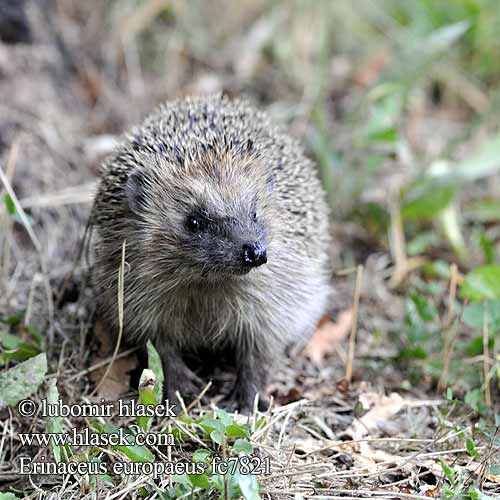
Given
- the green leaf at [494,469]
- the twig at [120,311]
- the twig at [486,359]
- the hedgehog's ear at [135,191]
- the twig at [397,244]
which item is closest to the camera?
the green leaf at [494,469]

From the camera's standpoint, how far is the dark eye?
12.7 feet

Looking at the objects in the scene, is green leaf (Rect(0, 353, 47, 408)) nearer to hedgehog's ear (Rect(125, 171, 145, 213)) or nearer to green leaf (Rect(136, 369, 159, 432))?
green leaf (Rect(136, 369, 159, 432))

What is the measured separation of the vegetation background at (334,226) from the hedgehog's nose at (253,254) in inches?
31.6

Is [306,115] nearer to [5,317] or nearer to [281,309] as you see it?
[281,309]

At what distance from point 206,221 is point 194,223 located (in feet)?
0.32

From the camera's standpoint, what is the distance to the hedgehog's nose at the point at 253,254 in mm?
3631

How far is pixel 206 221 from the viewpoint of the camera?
3.82m

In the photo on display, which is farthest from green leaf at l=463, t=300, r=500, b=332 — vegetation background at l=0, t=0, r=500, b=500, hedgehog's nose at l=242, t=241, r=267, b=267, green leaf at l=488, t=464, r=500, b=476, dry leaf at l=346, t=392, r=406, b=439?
hedgehog's nose at l=242, t=241, r=267, b=267

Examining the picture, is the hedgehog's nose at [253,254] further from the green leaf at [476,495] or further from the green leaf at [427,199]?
the green leaf at [427,199]

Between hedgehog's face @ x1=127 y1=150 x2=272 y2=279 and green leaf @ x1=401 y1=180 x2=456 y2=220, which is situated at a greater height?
green leaf @ x1=401 y1=180 x2=456 y2=220

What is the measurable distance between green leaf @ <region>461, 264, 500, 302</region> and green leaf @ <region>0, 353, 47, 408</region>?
270 centimetres

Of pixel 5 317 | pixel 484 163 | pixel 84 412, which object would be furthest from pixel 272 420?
pixel 484 163

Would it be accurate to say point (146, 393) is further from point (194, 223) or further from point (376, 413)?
point (376, 413)

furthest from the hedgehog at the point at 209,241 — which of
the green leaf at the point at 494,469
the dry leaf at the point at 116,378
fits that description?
the green leaf at the point at 494,469
